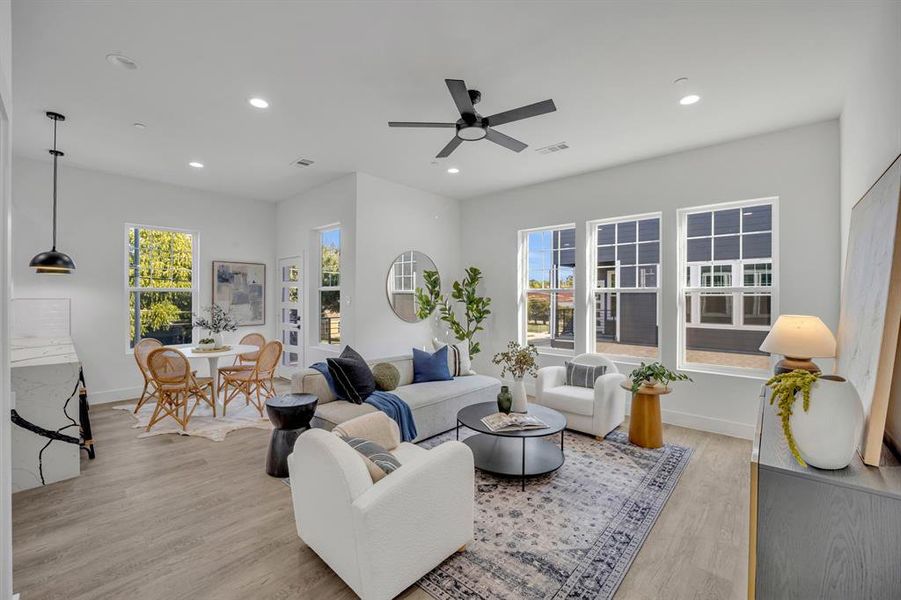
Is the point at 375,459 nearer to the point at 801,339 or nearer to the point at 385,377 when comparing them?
the point at 385,377

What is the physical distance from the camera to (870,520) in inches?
47.8

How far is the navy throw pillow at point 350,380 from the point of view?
362 cm

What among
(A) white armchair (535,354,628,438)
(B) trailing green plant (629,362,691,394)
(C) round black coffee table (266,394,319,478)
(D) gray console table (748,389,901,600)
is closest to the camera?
(D) gray console table (748,389,901,600)

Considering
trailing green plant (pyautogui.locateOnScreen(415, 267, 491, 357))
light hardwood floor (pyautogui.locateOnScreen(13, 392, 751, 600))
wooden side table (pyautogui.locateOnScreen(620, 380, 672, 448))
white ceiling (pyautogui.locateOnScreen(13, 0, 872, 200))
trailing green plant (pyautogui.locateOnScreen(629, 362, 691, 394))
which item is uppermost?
white ceiling (pyautogui.locateOnScreen(13, 0, 872, 200))

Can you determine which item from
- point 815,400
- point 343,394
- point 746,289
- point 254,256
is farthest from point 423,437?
point 254,256

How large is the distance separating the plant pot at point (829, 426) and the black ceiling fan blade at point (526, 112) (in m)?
2.03

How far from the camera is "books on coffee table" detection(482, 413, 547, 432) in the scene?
302 centimetres

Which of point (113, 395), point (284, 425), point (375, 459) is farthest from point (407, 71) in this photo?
→ point (113, 395)

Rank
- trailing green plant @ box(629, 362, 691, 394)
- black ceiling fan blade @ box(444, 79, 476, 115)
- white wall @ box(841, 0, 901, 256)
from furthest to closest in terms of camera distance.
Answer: trailing green plant @ box(629, 362, 691, 394) → black ceiling fan blade @ box(444, 79, 476, 115) → white wall @ box(841, 0, 901, 256)

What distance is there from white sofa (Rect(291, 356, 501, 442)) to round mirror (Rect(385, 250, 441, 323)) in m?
1.35

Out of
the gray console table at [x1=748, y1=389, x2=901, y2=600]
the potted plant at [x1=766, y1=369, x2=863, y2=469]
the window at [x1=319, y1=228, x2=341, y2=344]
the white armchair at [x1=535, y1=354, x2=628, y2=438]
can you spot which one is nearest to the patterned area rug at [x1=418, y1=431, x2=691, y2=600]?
the white armchair at [x1=535, y1=354, x2=628, y2=438]

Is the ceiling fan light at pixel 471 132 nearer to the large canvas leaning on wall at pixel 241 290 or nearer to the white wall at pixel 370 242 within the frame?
the white wall at pixel 370 242

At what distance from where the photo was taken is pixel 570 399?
4031 millimetres

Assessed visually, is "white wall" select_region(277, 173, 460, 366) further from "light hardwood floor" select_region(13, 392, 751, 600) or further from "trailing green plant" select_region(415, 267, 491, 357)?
"light hardwood floor" select_region(13, 392, 751, 600)
